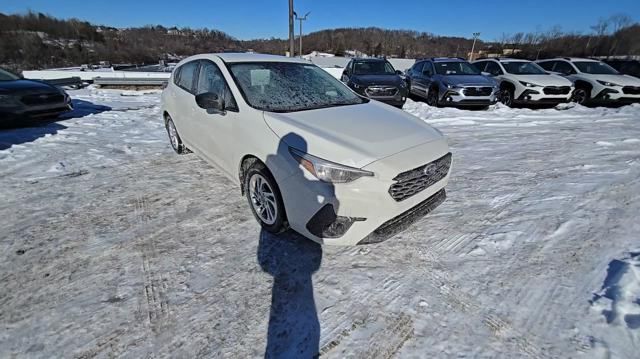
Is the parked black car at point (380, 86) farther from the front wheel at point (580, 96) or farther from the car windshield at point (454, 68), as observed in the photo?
the front wheel at point (580, 96)

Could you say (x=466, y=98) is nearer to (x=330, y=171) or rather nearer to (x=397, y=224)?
(x=397, y=224)

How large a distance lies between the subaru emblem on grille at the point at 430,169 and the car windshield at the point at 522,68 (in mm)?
10458

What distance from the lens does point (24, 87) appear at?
670cm

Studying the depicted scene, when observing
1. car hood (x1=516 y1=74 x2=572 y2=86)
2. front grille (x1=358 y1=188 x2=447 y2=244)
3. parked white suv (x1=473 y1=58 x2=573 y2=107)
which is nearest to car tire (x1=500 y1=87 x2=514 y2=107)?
parked white suv (x1=473 y1=58 x2=573 y2=107)

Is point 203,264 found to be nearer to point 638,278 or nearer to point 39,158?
point 638,278

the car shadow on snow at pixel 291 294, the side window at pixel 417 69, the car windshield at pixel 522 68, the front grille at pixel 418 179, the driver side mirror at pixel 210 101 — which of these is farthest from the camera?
the side window at pixel 417 69

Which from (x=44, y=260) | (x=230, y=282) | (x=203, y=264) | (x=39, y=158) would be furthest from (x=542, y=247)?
(x=39, y=158)

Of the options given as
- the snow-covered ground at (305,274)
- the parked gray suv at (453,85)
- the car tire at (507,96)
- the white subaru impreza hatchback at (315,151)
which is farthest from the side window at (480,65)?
the white subaru impreza hatchback at (315,151)

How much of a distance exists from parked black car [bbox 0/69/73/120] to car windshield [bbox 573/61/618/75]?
16.2 meters

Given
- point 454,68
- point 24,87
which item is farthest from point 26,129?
point 454,68

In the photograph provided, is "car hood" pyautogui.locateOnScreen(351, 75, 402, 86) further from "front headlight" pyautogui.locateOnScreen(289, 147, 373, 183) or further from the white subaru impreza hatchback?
"front headlight" pyautogui.locateOnScreen(289, 147, 373, 183)

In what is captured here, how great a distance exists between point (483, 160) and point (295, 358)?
4.59 meters

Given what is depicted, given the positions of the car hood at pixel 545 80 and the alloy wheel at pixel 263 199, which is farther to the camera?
the car hood at pixel 545 80

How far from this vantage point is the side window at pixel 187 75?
4223mm
